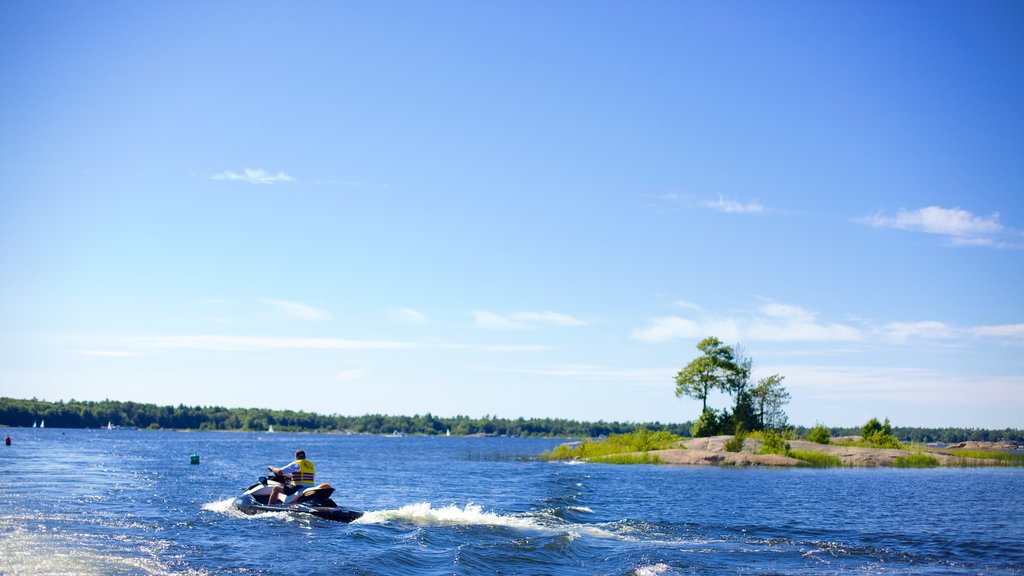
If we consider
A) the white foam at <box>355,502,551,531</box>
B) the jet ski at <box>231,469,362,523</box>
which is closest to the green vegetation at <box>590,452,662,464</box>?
Result: the white foam at <box>355,502,551,531</box>

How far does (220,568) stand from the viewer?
77.8 feet

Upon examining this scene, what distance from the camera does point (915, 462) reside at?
231 ft

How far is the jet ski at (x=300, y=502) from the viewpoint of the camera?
33.1 metres

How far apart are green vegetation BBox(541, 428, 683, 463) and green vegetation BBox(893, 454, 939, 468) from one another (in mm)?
19988

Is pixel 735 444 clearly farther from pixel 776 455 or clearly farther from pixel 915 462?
pixel 915 462

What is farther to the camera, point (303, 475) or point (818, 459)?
point (818, 459)

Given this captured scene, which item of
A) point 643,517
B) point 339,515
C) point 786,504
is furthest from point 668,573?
point 786,504

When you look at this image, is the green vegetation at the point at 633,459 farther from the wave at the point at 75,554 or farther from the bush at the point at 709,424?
the wave at the point at 75,554

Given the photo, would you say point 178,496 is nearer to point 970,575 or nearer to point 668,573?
point 668,573

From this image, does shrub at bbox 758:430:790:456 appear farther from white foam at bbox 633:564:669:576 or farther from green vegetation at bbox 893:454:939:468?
white foam at bbox 633:564:669:576

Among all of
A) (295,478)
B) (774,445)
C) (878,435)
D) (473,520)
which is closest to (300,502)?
(295,478)

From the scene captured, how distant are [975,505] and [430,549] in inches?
1137

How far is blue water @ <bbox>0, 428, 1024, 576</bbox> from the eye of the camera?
24.6 m

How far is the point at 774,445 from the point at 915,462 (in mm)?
11854
